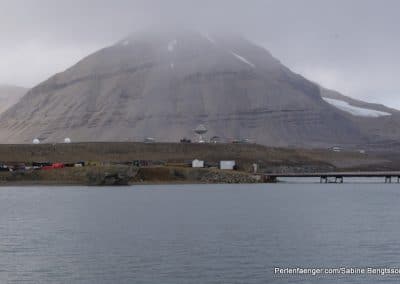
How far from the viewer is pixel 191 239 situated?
43.2 meters

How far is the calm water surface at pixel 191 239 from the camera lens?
3412 centimetres

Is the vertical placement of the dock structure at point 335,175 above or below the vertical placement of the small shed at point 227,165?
below

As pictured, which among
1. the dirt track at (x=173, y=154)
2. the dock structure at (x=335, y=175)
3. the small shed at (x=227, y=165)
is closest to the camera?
the dock structure at (x=335, y=175)

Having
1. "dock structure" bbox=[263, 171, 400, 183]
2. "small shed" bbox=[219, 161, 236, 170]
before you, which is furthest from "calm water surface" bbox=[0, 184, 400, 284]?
"small shed" bbox=[219, 161, 236, 170]

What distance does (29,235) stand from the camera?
151 feet

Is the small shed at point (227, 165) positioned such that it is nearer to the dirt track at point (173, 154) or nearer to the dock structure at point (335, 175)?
the dock structure at point (335, 175)

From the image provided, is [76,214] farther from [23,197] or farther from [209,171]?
[209,171]

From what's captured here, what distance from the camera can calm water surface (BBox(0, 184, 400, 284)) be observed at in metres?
34.1

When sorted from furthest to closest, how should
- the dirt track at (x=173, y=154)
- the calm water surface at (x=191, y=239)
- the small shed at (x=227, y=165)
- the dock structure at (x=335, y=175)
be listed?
the dirt track at (x=173, y=154)
the small shed at (x=227, y=165)
the dock structure at (x=335, y=175)
the calm water surface at (x=191, y=239)

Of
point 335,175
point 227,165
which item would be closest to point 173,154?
point 227,165

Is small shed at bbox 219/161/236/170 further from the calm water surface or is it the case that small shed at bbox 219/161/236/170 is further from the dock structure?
the calm water surface

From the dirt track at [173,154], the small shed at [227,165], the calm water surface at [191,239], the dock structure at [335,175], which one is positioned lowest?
the calm water surface at [191,239]

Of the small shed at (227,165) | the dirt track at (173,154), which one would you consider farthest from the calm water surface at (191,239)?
the dirt track at (173,154)

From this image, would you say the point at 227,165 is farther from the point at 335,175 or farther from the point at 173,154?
the point at 173,154
